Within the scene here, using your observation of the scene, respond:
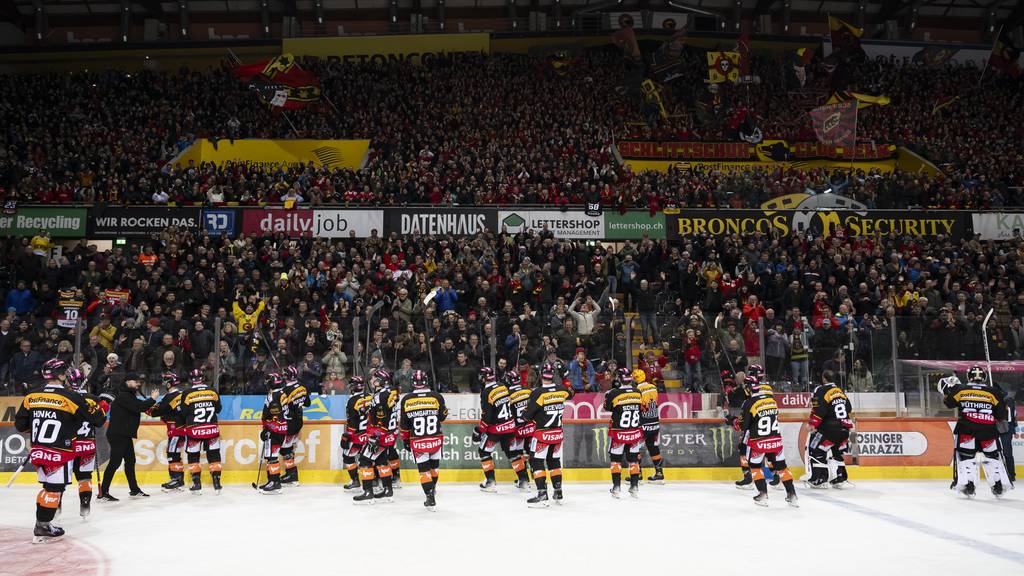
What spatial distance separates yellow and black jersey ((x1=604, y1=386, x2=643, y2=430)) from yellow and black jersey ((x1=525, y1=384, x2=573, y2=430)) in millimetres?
946

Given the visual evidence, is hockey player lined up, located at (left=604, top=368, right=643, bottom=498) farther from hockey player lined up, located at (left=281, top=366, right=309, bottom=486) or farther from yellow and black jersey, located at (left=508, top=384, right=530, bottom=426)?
hockey player lined up, located at (left=281, top=366, right=309, bottom=486)

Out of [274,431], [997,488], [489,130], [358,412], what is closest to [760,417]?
[997,488]

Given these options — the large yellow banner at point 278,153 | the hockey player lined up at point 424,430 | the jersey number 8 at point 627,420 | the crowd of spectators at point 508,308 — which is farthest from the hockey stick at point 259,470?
the large yellow banner at point 278,153

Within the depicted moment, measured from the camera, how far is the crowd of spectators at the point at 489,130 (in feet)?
87.3

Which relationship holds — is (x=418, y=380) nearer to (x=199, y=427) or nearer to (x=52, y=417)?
(x=199, y=427)

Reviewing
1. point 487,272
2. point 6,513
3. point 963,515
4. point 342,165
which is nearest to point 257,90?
point 342,165

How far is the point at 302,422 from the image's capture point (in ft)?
46.8

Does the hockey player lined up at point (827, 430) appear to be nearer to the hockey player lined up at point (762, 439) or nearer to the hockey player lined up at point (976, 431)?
the hockey player lined up at point (976, 431)

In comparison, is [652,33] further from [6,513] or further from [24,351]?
[6,513]

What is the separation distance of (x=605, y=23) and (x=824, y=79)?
33.5 ft

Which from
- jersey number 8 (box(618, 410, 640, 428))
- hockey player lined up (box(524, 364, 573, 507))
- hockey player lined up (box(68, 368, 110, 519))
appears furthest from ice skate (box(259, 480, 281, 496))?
jersey number 8 (box(618, 410, 640, 428))

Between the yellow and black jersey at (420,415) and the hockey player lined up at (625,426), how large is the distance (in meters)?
2.78

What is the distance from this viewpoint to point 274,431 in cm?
1366

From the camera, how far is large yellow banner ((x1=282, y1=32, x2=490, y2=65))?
37625 mm
